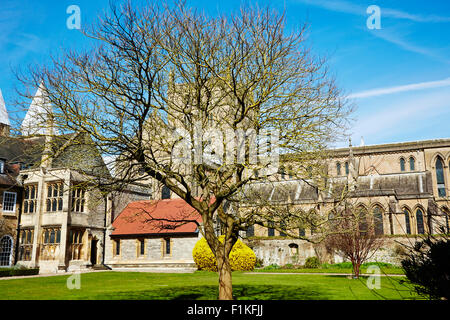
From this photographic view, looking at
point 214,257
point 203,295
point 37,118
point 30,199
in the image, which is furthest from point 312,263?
point 37,118

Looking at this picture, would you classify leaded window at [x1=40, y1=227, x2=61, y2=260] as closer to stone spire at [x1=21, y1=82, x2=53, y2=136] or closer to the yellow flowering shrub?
the yellow flowering shrub

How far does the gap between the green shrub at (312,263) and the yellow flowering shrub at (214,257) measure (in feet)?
21.8

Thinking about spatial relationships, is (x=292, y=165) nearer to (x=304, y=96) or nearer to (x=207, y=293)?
(x=304, y=96)

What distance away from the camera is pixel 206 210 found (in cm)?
1213

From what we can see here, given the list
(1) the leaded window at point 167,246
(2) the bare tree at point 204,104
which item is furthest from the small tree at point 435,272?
(1) the leaded window at point 167,246

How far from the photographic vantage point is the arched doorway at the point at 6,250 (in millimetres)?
31609

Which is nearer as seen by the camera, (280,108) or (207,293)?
(280,108)

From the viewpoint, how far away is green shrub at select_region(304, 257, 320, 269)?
1388 inches

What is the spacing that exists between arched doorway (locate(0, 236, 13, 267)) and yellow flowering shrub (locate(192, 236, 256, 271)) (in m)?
15.7

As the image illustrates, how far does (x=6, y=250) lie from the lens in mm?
32062

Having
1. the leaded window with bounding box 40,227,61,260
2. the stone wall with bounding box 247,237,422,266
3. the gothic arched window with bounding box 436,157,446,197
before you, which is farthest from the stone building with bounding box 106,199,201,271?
the gothic arched window with bounding box 436,157,446,197

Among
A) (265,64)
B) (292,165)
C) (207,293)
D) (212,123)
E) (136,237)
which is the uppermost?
(265,64)

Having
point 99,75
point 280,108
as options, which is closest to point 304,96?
point 280,108
